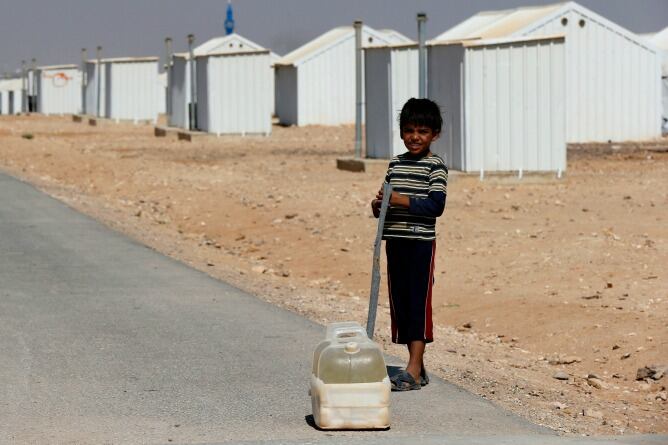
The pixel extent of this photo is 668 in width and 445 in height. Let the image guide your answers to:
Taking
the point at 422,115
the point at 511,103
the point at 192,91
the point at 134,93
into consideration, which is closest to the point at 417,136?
the point at 422,115

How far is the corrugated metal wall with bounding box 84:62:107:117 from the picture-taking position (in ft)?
192

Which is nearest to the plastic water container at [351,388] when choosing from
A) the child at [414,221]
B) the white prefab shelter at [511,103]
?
the child at [414,221]

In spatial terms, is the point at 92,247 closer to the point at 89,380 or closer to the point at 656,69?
the point at 89,380

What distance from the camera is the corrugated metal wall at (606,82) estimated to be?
34.9m

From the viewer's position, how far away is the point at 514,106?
70.5 feet

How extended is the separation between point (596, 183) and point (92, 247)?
10.2m

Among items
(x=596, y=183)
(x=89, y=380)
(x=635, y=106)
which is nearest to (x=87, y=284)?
(x=89, y=380)

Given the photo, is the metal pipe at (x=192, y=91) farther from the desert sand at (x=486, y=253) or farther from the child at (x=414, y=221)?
the child at (x=414, y=221)

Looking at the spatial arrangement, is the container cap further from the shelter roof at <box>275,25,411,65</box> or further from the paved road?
the shelter roof at <box>275,25,411,65</box>

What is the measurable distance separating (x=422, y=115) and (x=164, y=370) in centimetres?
208

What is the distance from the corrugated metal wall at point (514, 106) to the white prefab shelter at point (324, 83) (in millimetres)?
28039

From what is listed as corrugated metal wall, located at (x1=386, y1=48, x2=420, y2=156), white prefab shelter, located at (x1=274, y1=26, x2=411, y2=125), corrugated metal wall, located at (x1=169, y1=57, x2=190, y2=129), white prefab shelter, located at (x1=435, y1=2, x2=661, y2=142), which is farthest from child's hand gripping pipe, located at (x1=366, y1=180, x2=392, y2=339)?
white prefab shelter, located at (x1=274, y1=26, x2=411, y2=125)

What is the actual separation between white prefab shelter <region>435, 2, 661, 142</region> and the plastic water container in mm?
29492

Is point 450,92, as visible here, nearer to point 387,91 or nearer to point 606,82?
point 387,91
